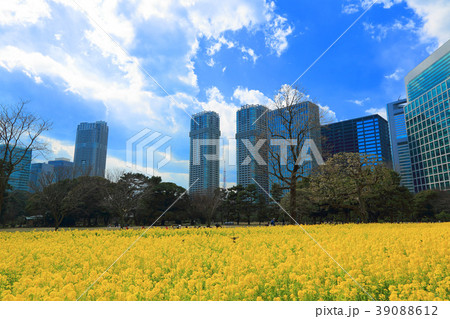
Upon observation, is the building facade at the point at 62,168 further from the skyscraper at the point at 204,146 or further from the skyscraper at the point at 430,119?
the skyscraper at the point at 430,119

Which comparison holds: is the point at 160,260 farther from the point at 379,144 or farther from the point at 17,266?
the point at 379,144

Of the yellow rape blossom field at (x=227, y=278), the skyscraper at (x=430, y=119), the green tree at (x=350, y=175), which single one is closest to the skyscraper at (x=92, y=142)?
the yellow rape blossom field at (x=227, y=278)

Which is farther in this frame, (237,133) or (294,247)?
(237,133)

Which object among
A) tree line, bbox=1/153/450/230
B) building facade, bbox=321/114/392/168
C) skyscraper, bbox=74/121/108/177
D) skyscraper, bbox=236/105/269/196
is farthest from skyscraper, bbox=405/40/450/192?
skyscraper, bbox=74/121/108/177

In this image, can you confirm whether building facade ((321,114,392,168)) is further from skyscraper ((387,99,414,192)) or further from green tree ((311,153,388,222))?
green tree ((311,153,388,222))

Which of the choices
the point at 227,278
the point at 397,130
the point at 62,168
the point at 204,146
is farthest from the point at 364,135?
the point at 227,278

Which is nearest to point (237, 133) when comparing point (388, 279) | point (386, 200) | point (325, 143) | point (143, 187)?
point (325, 143)
